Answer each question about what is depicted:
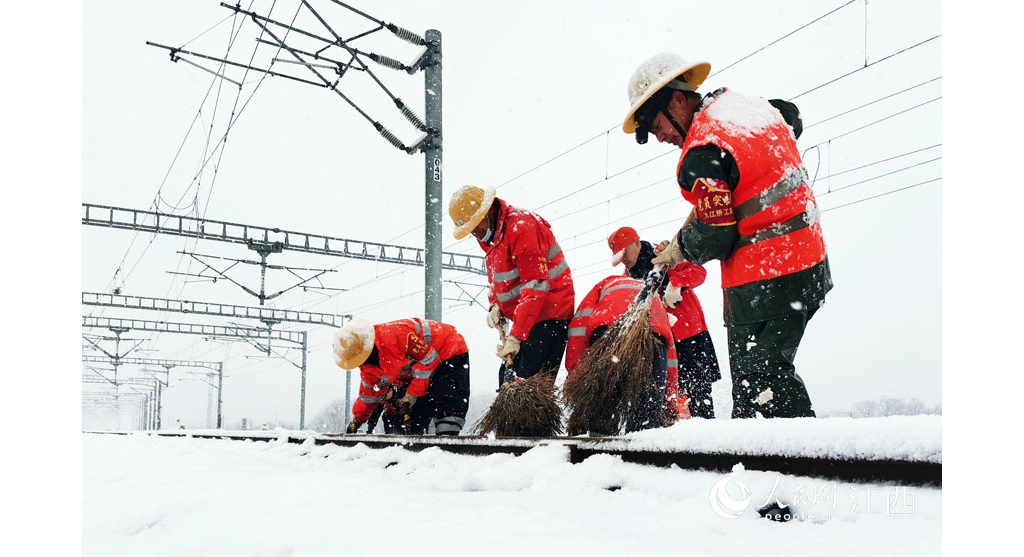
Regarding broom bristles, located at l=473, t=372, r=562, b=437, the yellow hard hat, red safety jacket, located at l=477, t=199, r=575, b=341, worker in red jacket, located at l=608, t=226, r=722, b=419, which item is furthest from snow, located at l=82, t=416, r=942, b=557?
worker in red jacket, located at l=608, t=226, r=722, b=419

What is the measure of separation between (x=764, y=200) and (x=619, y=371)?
133 cm

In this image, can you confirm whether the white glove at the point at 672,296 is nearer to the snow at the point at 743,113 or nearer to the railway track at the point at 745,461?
the railway track at the point at 745,461

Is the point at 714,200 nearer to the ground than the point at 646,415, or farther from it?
farther from it

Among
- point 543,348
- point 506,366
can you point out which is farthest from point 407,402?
point 543,348

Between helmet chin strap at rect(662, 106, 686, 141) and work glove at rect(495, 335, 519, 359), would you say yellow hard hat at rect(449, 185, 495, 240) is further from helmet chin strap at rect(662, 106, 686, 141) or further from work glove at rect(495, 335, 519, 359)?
helmet chin strap at rect(662, 106, 686, 141)

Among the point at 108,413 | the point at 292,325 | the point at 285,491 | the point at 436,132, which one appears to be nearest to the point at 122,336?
the point at 292,325

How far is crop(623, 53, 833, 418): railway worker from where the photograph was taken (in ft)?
9.36

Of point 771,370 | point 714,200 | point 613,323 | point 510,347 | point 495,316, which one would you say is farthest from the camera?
point 495,316

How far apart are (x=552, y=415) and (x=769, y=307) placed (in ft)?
6.44

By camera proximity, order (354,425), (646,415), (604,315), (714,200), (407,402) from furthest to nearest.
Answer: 1. (354,425)
2. (407,402)
3. (604,315)
4. (646,415)
5. (714,200)

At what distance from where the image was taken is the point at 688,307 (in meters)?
5.61

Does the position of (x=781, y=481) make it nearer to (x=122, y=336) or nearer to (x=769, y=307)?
(x=769, y=307)

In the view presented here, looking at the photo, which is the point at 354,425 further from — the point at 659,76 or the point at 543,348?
the point at 659,76

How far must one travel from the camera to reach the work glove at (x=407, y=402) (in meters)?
6.96
